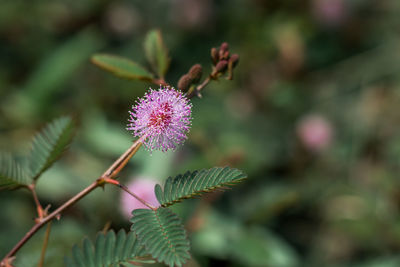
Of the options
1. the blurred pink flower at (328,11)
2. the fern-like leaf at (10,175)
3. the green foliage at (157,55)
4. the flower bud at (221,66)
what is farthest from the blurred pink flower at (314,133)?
the fern-like leaf at (10,175)

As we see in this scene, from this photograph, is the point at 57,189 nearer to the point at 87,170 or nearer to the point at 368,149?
the point at 87,170

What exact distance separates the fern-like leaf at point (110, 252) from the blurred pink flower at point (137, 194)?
2.90 feet

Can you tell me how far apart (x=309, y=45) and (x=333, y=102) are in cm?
51

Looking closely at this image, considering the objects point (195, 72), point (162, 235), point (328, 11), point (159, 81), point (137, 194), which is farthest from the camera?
point (328, 11)

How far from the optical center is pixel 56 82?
9.05 ft

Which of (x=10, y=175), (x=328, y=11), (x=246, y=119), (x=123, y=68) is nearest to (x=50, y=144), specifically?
(x=10, y=175)

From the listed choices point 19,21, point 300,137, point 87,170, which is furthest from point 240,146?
point 19,21

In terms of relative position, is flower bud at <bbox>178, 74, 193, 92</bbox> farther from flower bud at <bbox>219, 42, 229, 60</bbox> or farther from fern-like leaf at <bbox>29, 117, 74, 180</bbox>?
fern-like leaf at <bbox>29, 117, 74, 180</bbox>

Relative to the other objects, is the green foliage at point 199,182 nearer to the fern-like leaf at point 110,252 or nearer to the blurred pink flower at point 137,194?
the fern-like leaf at point 110,252

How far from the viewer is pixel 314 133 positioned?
2.80 m

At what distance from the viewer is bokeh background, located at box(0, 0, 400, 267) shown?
7.16 feet

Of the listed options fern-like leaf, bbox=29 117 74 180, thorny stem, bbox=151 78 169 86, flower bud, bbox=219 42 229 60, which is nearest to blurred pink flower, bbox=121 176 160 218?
fern-like leaf, bbox=29 117 74 180

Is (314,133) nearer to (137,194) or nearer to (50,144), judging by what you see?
(137,194)

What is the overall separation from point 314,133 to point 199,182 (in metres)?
2.10
